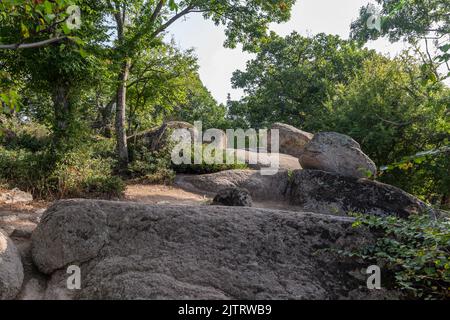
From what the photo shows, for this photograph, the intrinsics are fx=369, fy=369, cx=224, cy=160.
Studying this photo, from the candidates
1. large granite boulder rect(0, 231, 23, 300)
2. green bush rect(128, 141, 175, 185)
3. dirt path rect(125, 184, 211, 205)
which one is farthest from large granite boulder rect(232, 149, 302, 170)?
large granite boulder rect(0, 231, 23, 300)

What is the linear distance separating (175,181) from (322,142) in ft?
16.0

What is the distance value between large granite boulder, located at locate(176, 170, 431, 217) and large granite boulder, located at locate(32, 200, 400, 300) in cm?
464

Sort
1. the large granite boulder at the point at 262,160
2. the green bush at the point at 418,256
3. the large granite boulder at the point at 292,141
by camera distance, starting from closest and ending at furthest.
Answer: the green bush at the point at 418,256 < the large granite boulder at the point at 262,160 < the large granite boulder at the point at 292,141

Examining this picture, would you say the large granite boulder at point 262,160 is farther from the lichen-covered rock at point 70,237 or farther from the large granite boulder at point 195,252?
the lichen-covered rock at point 70,237

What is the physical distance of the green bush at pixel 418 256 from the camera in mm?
3162

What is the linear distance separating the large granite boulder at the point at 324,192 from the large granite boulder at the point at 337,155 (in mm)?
261

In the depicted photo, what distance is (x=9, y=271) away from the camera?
3.71m

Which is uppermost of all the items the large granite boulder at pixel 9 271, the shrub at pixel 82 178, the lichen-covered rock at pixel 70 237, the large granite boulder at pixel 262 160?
the large granite boulder at pixel 262 160

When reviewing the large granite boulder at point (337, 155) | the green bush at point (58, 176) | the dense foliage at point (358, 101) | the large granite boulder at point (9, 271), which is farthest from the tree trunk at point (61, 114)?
the dense foliage at point (358, 101)

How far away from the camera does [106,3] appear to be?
34.0ft

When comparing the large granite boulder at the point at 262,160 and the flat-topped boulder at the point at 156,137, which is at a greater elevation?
the flat-topped boulder at the point at 156,137

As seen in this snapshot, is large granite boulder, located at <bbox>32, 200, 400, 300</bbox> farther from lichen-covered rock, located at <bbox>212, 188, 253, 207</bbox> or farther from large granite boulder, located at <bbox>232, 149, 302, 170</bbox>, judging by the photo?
large granite boulder, located at <bbox>232, 149, 302, 170</bbox>

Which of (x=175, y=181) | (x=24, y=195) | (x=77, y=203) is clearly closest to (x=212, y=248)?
(x=77, y=203)

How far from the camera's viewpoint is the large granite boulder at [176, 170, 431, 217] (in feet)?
30.6
